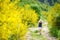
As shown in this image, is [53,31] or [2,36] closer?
[2,36]

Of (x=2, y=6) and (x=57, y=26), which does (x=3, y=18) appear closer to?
(x=2, y=6)

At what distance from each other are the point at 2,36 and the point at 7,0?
1.75 meters

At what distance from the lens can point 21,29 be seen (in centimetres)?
1388

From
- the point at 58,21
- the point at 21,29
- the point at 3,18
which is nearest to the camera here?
the point at 3,18

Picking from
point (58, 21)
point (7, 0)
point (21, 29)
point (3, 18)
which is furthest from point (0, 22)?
point (58, 21)

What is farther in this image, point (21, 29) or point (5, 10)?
point (21, 29)

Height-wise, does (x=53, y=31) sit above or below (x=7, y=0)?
below

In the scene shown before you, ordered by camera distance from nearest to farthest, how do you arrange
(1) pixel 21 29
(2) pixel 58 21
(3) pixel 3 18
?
(3) pixel 3 18 → (1) pixel 21 29 → (2) pixel 58 21

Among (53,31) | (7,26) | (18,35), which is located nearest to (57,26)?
(53,31)

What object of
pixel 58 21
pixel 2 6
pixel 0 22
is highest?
pixel 2 6

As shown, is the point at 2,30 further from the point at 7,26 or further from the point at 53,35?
Answer: the point at 53,35

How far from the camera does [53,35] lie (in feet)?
77.3

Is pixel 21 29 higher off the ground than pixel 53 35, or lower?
higher

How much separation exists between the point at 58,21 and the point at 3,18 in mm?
12562
